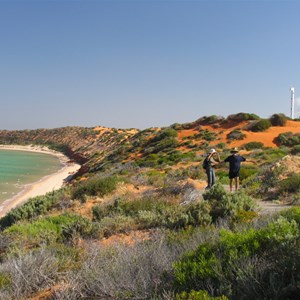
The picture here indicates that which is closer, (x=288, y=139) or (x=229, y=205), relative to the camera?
(x=229, y=205)

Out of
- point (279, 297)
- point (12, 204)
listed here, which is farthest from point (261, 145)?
point (279, 297)

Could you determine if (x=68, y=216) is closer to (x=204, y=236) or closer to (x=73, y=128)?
(x=204, y=236)

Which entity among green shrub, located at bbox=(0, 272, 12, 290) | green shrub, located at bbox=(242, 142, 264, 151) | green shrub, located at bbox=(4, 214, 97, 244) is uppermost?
green shrub, located at bbox=(242, 142, 264, 151)

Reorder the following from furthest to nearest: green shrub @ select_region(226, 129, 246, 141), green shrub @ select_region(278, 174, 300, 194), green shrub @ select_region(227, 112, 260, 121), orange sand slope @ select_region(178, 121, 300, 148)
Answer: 1. green shrub @ select_region(227, 112, 260, 121)
2. green shrub @ select_region(226, 129, 246, 141)
3. orange sand slope @ select_region(178, 121, 300, 148)
4. green shrub @ select_region(278, 174, 300, 194)

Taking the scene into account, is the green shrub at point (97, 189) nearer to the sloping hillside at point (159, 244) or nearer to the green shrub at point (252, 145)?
the sloping hillside at point (159, 244)

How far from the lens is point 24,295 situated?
14.0 ft

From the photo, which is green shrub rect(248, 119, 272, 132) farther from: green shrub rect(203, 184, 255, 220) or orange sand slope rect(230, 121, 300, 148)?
green shrub rect(203, 184, 255, 220)

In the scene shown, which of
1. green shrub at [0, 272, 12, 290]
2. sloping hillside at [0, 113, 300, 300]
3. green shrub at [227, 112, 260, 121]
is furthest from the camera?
green shrub at [227, 112, 260, 121]

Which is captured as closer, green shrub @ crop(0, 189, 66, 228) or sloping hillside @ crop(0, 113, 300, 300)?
sloping hillside @ crop(0, 113, 300, 300)

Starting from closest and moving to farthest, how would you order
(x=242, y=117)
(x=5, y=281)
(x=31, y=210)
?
(x=5, y=281) → (x=31, y=210) → (x=242, y=117)

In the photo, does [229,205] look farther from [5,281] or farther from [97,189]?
[97,189]

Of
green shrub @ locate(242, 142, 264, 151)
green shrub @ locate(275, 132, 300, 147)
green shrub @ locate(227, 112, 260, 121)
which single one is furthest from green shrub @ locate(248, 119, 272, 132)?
green shrub @ locate(242, 142, 264, 151)

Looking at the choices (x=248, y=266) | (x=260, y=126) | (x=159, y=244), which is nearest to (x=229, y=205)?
(x=159, y=244)

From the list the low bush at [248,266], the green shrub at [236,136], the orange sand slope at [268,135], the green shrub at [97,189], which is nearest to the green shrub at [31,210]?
the green shrub at [97,189]
